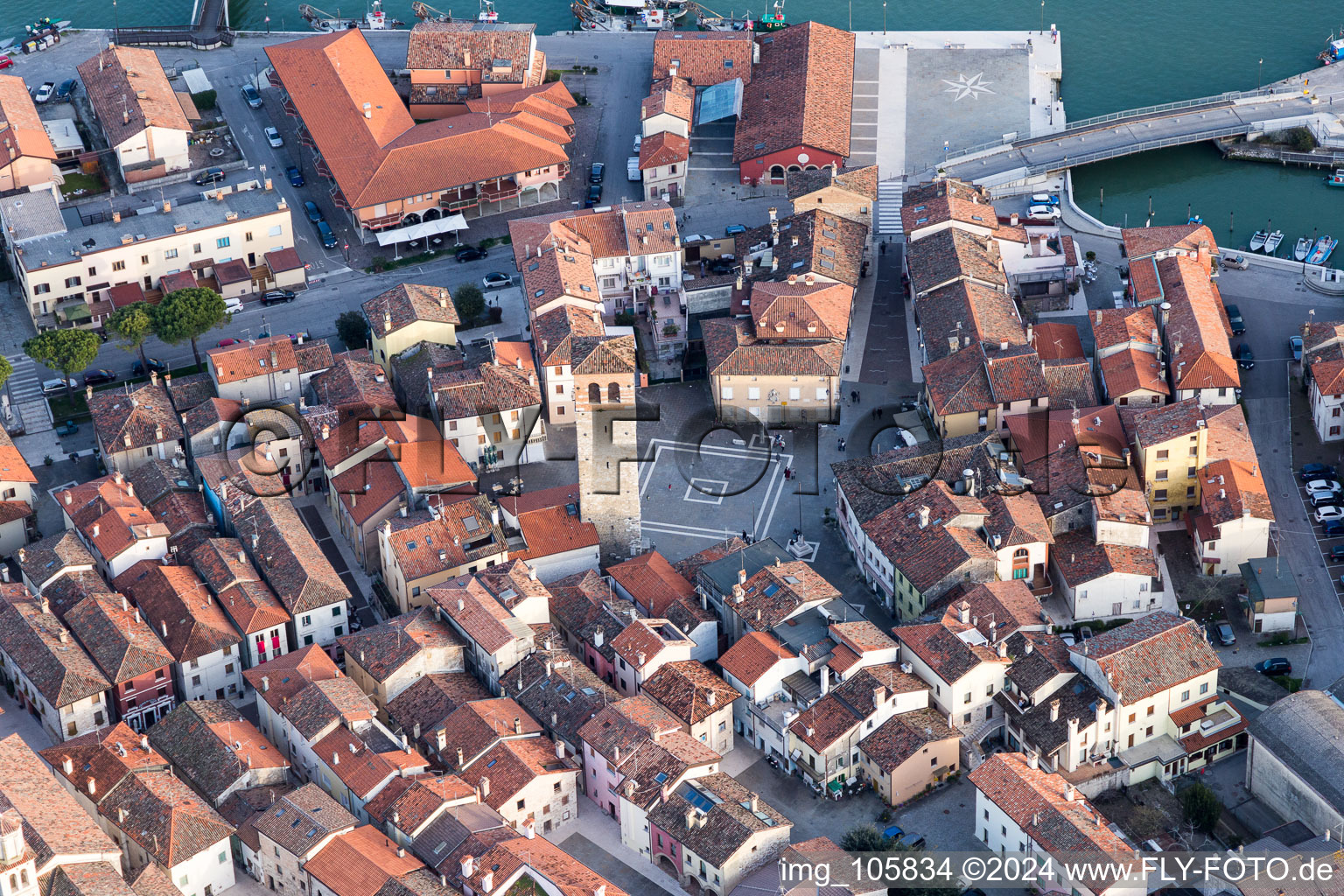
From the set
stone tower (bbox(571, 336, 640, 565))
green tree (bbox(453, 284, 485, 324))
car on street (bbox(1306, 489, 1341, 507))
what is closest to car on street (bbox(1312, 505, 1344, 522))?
car on street (bbox(1306, 489, 1341, 507))

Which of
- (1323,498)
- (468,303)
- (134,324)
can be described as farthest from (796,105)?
(1323,498)

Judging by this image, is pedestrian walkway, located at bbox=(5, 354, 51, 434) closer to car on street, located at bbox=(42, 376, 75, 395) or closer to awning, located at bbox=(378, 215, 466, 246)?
car on street, located at bbox=(42, 376, 75, 395)

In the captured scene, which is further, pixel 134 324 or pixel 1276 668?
pixel 134 324

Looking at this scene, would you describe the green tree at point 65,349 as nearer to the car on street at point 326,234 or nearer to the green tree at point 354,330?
the green tree at point 354,330

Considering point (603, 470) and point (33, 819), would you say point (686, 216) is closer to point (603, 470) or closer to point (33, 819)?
point (603, 470)

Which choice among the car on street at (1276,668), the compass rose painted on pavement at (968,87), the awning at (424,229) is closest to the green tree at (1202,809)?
the car on street at (1276,668)

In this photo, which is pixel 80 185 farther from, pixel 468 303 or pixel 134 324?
pixel 468 303
